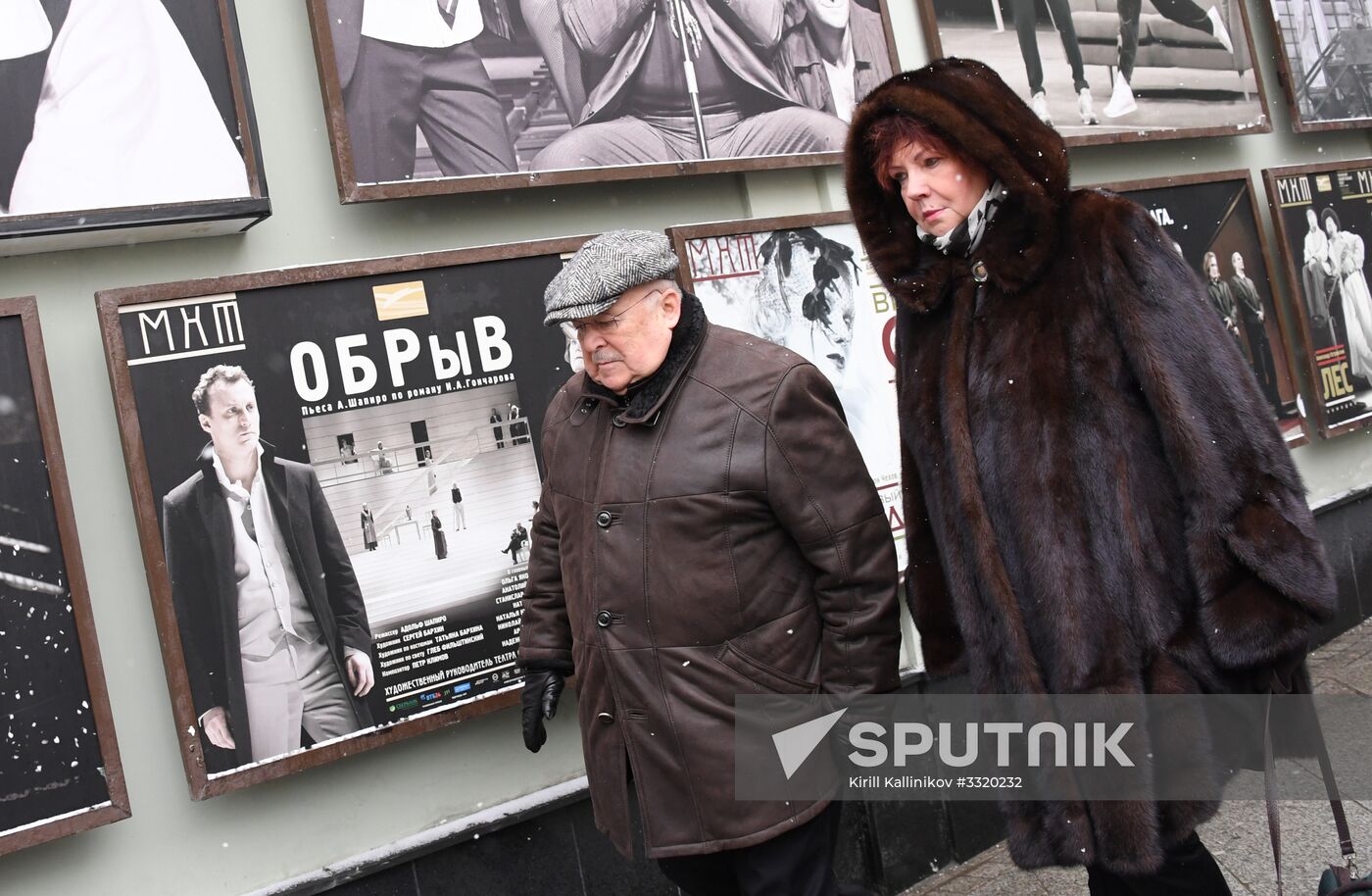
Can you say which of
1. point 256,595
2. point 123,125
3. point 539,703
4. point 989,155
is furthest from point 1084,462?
point 123,125

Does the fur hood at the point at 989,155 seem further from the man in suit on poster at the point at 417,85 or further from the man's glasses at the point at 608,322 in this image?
the man in suit on poster at the point at 417,85

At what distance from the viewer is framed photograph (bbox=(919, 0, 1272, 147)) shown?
4832 mm

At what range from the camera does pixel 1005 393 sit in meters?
2.48

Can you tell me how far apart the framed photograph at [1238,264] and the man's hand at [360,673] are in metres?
3.86

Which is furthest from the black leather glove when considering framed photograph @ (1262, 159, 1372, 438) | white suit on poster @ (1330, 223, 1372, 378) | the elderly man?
white suit on poster @ (1330, 223, 1372, 378)

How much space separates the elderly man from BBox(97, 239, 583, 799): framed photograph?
781 mm

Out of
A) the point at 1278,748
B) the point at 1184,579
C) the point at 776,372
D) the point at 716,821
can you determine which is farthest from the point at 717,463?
the point at 1278,748

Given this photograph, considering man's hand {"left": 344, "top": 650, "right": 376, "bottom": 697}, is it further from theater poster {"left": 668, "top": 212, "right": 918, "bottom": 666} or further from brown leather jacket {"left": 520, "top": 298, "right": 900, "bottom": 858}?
theater poster {"left": 668, "top": 212, "right": 918, "bottom": 666}

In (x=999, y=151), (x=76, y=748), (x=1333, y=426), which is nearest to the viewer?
(x=999, y=151)

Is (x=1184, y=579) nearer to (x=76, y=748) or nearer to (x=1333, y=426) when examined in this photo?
(x=76, y=748)

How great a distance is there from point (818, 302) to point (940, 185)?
156 centimetres

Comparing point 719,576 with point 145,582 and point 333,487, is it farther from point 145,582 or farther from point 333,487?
point 145,582

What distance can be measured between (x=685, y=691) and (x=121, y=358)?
4.94ft

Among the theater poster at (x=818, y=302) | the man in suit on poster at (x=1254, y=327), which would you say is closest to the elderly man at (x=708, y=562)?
the theater poster at (x=818, y=302)
